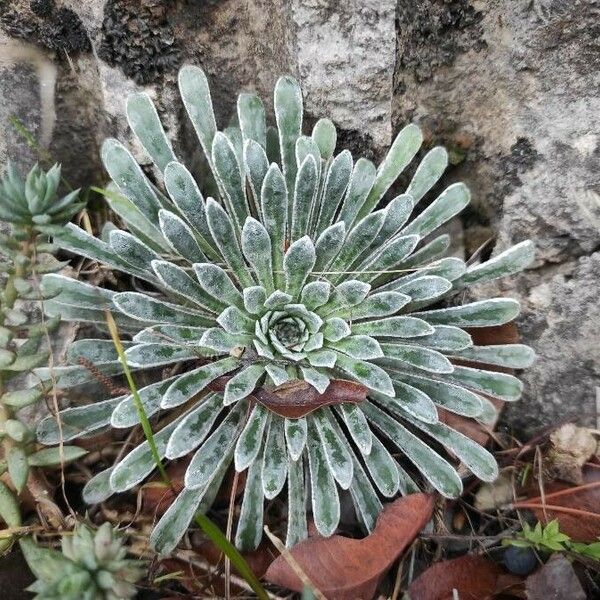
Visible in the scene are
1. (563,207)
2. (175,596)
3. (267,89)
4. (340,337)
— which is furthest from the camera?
(267,89)

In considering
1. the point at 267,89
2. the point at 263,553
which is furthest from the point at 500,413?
the point at 267,89

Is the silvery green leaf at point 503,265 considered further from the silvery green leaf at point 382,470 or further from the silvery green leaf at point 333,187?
the silvery green leaf at point 382,470

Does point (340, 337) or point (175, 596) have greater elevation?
point (340, 337)

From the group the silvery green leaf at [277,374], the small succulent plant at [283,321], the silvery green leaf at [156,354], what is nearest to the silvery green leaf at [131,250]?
the small succulent plant at [283,321]

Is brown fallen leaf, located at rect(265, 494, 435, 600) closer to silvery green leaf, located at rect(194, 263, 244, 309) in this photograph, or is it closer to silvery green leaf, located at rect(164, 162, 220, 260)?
silvery green leaf, located at rect(194, 263, 244, 309)

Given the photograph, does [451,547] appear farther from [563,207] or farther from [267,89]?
[267,89]

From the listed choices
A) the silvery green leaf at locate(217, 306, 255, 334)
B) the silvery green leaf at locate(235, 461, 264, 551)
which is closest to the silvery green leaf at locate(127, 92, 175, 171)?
the silvery green leaf at locate(217, 306, 255, 334)
